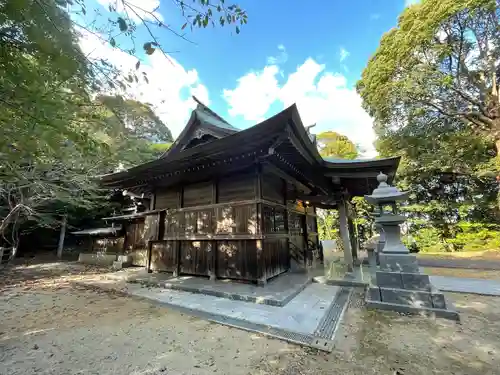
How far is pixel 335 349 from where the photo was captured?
8.63ft

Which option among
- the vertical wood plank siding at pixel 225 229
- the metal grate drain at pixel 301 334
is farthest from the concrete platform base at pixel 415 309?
the vertical wood plank siding at pixel 225 229

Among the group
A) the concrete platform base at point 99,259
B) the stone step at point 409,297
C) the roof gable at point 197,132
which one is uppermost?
the roof gable at point 197,132

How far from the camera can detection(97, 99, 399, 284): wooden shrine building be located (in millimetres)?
4957

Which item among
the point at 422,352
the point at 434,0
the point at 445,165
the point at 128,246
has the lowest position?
the point at 422,352

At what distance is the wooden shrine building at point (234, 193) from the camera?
195 inches

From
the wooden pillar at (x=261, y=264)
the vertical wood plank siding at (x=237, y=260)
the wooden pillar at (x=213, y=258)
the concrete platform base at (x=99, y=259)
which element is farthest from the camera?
the concrete platform base at (x=99, y=259)

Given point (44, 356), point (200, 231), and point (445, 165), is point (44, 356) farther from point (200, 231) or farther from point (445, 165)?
point (445, 165)

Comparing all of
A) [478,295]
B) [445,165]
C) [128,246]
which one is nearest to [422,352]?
[478,295]

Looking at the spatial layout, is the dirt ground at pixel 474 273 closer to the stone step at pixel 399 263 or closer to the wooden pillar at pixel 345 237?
the wooden pillar at pixel 345 237

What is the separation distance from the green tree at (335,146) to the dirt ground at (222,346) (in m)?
16.4

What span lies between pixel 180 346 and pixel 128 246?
32.6 feet

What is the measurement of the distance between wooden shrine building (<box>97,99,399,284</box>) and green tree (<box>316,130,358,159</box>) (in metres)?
12.2

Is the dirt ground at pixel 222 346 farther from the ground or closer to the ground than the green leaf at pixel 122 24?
closer to the ground

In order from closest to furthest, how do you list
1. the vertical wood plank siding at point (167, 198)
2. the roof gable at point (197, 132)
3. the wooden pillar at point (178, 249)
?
the roof gable at point (197, 132) → the wooden pillar at point (178, 249) → the vertical wood plank siding at point (167, 198)
